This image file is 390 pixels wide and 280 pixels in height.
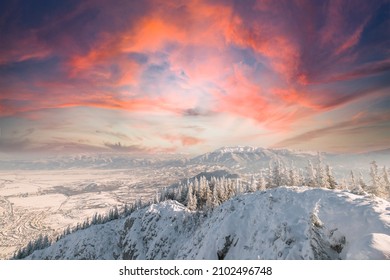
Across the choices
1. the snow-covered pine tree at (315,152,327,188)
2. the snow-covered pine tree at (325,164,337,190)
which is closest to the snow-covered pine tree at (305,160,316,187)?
the snow-covered pine tree at (315,152,327,188)

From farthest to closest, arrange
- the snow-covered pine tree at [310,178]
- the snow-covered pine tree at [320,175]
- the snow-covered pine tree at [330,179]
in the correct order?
the snow-covered pine tree at [310,178] → the snow-covered pine tree at [330,179] → the snow-covered pine tree at [320,175]

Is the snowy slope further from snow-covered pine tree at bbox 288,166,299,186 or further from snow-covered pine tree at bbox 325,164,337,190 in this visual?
snow-covered pine tree at bbox 325,164,337,190

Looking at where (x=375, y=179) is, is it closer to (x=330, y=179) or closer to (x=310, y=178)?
(x=330, y=179)

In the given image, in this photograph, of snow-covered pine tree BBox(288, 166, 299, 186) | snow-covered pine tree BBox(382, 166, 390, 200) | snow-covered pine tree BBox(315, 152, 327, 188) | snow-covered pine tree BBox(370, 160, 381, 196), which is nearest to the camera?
snow-covered pine tree BBox(370, 160, 381, 196)

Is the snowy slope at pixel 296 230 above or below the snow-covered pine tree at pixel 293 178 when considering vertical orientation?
below

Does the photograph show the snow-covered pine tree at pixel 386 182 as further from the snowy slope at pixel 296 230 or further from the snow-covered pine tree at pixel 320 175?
the snowy slope at pixel 296 230

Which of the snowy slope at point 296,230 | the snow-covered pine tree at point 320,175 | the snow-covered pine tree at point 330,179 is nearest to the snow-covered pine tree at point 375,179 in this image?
the snow-covered pine tree at point 330,179

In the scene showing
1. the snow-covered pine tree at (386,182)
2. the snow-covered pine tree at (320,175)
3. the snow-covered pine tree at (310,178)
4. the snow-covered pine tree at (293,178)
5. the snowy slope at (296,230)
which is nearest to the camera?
the snowy slope at (296,230)

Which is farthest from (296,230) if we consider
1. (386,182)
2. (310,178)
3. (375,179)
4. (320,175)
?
(386,182)

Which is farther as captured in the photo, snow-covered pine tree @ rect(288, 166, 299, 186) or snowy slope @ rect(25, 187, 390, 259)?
snow-covered pine tree @ rect(288, 166, 299, 186)

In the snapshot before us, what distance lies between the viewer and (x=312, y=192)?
19078mm
